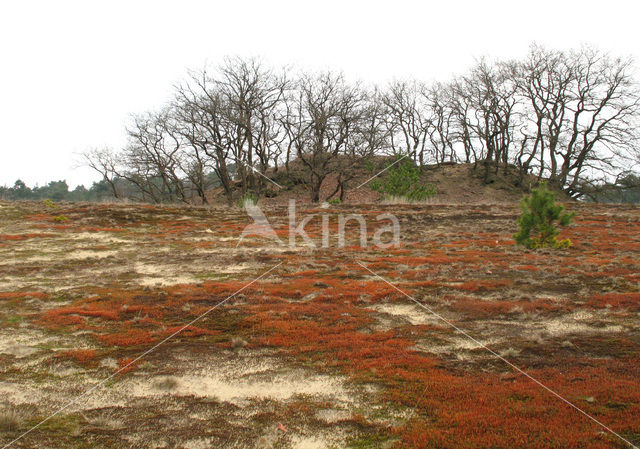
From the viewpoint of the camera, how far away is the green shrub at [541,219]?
12625mm

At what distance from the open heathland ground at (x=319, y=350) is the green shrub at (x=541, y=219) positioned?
0.63 m

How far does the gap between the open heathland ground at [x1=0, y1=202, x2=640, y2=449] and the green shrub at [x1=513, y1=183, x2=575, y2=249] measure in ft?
2.08

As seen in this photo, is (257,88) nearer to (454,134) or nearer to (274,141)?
(274,141)

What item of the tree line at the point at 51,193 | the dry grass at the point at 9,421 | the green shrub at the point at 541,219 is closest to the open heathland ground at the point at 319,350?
the dry grass at the point at 9,421

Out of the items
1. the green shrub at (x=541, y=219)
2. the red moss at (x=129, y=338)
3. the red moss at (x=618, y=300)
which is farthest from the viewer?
the green shrub at (x=541, y=219)

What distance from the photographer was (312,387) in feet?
14.1

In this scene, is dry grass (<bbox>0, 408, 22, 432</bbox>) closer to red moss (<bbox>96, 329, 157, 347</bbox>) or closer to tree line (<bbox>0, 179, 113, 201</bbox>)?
red moss (<bbox>96, 329, 157, 347</bbox>)

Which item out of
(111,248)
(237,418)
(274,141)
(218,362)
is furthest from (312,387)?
(274,141)

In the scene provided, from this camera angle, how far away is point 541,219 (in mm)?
12875

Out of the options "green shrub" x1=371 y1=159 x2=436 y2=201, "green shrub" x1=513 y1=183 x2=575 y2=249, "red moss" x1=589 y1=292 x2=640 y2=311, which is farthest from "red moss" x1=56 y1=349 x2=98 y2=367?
"green shrub" x1=371 y1=159 x2=436 y2=201

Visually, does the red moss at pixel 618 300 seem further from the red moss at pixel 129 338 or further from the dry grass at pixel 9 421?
the dry grass at pixel 9 421

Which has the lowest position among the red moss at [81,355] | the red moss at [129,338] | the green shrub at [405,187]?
the red moss at [81,355]

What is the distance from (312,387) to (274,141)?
1354 inches

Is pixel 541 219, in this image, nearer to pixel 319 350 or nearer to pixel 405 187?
pixel 319 350
